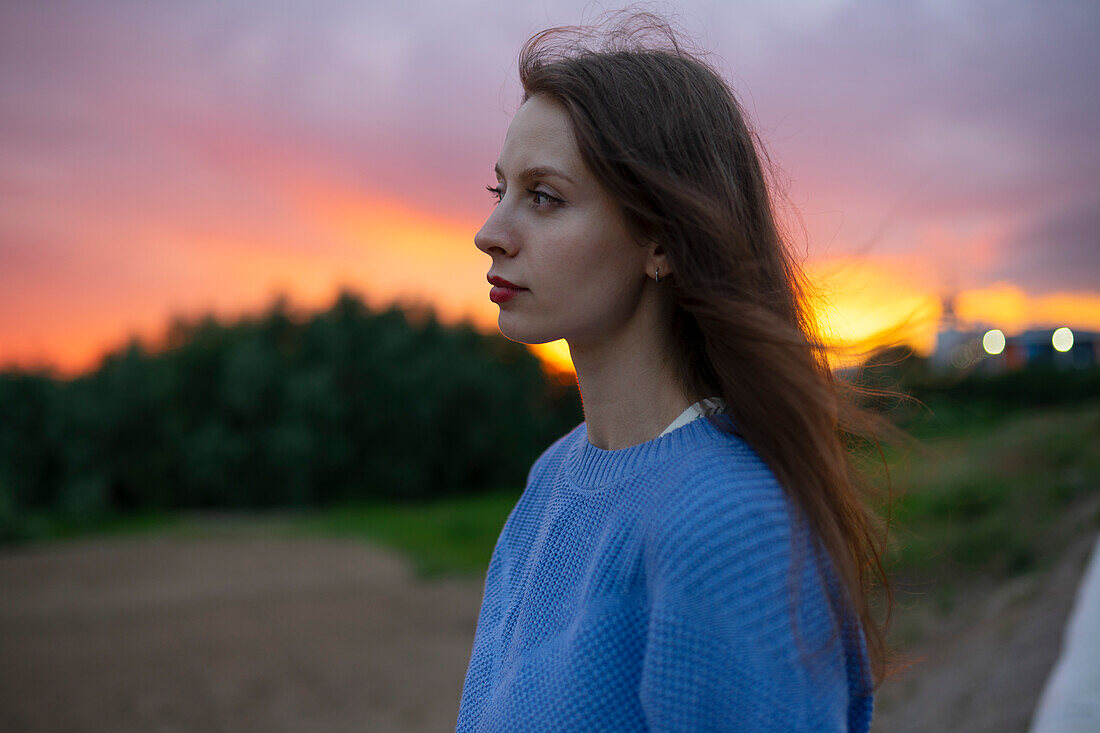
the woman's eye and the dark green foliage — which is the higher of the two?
the woman's eye

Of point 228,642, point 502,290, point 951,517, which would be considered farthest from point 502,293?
point 951,517

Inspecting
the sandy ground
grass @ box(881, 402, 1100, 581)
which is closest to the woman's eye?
the sandy ground

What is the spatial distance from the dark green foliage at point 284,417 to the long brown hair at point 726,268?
2056cm

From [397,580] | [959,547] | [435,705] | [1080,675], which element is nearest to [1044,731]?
[1080,675]

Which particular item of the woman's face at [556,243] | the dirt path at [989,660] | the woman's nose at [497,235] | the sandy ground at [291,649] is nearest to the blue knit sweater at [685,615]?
the woman's face at [556,243]

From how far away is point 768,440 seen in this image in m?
1.01

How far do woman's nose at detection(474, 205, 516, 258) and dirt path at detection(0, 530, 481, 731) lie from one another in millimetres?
6436

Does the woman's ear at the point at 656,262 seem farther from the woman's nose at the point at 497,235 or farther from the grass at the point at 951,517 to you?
the grass at the point at 951,517

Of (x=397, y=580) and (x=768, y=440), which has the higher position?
(x=768, y=440)

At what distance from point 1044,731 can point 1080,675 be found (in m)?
0.38

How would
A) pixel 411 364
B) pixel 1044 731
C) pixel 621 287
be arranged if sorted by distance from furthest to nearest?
pixel 411 364 < pixel 1044 731 < pixel 621 287

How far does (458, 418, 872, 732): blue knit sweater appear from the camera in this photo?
0.87m

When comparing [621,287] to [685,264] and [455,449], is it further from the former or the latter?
[455,449]

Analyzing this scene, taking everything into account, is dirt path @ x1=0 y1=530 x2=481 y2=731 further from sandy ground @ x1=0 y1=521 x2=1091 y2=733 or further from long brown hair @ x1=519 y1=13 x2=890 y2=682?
long brown hair @ x1=519 y1=13 x2=890 y2=682
